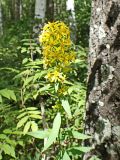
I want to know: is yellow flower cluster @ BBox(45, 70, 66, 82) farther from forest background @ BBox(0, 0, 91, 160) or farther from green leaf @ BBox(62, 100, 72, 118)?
green leaf @ BBox(62, 100, 72, 118)

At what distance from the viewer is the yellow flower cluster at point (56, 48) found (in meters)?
2.36

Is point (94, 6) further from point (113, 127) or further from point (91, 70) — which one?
point (113, 127)

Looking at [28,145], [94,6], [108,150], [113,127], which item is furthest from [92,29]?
[28,145]

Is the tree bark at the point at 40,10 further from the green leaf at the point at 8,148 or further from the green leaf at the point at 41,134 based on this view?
the green leaf at the point at 41,134

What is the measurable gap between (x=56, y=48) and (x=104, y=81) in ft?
1.34

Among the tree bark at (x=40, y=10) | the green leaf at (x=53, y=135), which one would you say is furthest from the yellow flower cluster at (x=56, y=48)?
the tree bark at (x=40, y=10)

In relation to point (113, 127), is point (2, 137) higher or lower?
lower

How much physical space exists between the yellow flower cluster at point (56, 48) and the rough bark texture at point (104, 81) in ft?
0.72

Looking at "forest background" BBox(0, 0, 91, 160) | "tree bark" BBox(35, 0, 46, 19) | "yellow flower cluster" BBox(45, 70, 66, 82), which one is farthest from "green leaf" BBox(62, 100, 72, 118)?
"tree bark" BBox(35, 0, 46, 19)

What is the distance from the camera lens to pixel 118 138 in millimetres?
2463

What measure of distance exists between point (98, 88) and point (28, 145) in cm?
184

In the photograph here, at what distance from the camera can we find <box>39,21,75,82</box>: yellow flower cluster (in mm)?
2363

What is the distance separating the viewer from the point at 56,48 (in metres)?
2.37

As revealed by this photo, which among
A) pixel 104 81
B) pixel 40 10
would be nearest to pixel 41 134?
pixel 104 81
